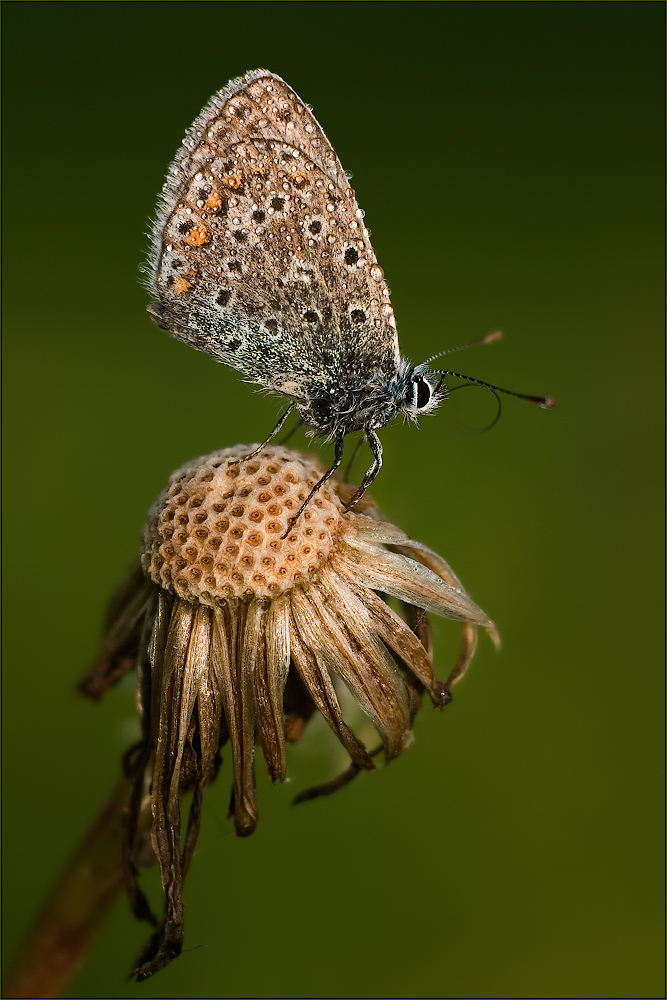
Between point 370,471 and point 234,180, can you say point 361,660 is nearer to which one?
point 370,471

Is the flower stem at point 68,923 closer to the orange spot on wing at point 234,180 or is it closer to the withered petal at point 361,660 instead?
the withered petal at point 361,660

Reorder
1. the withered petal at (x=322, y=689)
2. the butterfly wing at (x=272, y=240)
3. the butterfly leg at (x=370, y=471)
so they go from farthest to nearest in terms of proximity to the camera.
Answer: the butterfly wing at (x=272, y=240), the butterfly leg at (x=370, y=471), the withered petal at (x=322, y=689)

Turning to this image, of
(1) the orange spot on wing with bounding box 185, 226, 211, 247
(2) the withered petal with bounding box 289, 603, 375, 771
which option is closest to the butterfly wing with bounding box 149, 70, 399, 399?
(1) the orange spot on wing with bounding box 185, 226, 211, 247

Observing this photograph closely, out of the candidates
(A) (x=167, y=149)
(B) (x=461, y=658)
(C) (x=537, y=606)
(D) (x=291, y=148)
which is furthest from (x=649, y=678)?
(A) (x=167, y=149)

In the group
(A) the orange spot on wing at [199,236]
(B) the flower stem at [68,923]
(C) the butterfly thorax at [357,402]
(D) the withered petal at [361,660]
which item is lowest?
(B) the flower stem at [68,923]

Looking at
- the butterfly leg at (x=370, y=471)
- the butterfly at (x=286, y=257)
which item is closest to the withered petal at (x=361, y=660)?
the butterfly leg at (x=370, y=471)

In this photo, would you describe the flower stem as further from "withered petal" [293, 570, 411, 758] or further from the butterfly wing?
the butterfly wing
